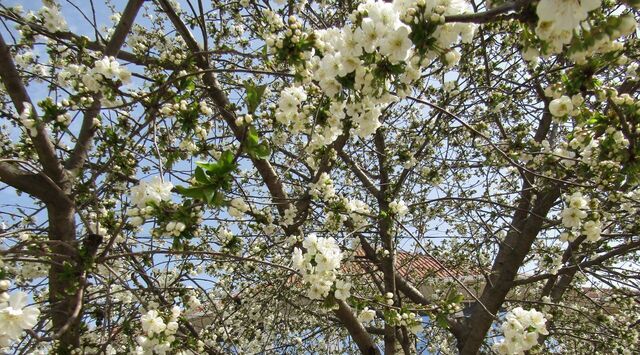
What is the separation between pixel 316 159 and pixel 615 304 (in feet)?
12.4

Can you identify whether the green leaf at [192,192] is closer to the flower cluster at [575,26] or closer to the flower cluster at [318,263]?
the flower cluster at [318,263]

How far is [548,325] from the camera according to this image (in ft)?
15.3

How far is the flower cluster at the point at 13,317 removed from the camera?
69.8 inches

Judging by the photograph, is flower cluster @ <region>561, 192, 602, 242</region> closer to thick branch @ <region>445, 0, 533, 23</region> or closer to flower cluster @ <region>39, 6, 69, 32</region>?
thick branch @ <region>445, 0, 533, 23</region>

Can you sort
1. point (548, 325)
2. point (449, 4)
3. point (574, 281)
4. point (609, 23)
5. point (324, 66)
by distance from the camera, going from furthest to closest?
1. point (574, 281)
2. point (548, 325)
3. point (324, 66)
4. point (449, 4)
5. point (609, 23)

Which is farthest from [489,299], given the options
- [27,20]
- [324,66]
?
[27,20]

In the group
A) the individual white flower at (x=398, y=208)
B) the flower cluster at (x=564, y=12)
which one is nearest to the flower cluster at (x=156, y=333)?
the individual white flower at (x=398, y=208)

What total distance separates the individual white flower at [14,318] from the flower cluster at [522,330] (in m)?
2.60

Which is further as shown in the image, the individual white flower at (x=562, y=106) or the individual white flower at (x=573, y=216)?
the individual white flower at (x=573, y=216)

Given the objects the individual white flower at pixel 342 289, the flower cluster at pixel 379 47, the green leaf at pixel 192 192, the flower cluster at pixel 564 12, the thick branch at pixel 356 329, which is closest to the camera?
the flower cluster at pixel 564 12

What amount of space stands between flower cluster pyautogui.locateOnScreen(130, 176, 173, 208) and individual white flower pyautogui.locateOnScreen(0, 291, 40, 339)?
1.99 feet

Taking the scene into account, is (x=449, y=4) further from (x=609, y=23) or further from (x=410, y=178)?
(x=410, y=178)

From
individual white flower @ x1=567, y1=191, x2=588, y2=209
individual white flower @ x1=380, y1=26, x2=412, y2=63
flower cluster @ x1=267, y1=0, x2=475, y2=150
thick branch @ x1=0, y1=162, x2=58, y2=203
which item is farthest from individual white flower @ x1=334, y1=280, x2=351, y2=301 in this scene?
thick branch @ x1=0, y1=162, x2=58, y2=203

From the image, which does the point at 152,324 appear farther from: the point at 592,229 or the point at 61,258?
the point at 592,229
